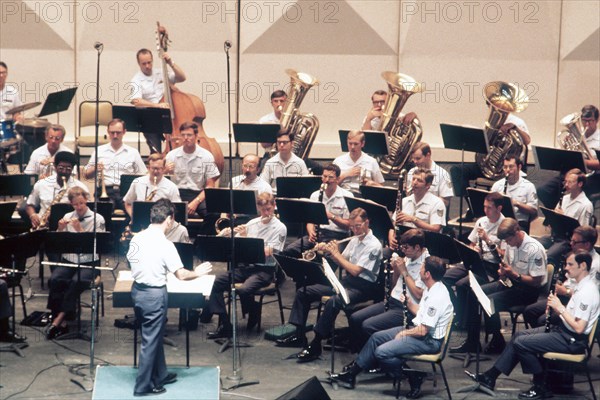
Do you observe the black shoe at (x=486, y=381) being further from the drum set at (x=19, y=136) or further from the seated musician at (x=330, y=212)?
the drum set at (x=19, y=136)

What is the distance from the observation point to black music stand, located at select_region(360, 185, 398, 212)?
9695 mm

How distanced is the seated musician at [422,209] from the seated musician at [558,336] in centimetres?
183

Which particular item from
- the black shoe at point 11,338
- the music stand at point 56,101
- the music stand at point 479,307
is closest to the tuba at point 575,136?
the music stand at point 479,307

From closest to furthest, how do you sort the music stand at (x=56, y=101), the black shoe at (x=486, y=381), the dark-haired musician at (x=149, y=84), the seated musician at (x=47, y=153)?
the black shoe at (x=486, y=381), the seated musician at (x=47, y=153), the music stand at (x=56, y=101), the dark-haired musician at (x=149, y=84)

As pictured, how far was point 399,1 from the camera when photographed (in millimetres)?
14602

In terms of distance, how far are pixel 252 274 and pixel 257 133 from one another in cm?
220

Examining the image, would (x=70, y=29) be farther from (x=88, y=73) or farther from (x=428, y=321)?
(x=428, y=321)

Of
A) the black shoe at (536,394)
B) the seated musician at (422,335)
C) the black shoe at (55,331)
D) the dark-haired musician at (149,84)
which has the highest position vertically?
the dark-haired musician at (149,84)

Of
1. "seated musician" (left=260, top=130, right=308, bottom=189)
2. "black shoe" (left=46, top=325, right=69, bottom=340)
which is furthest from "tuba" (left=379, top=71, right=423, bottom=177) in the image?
"black shoe" (left=46, top=325, right=69, bottom=340)

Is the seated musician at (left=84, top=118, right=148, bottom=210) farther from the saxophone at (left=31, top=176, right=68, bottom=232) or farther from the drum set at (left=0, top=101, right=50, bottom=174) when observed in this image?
the drum set at (left=0, top=101, right=50, bottom=174)

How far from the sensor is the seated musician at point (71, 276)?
30.2 ft

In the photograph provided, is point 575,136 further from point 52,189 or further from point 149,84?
Answer: point 52,189

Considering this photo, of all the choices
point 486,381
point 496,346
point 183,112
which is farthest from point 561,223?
point 183,112

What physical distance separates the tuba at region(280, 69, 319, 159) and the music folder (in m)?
0.56
